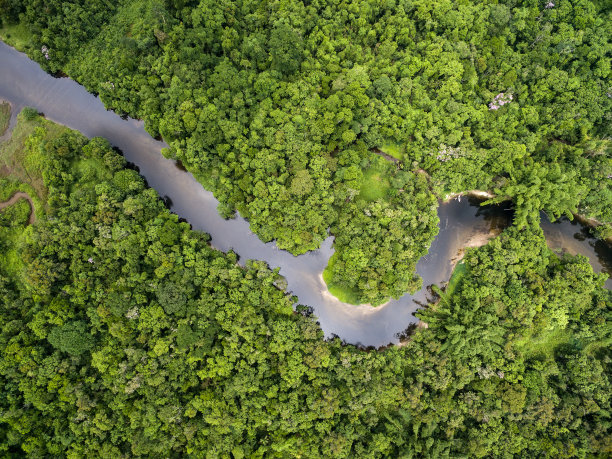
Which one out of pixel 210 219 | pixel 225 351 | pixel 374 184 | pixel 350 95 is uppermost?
pixel 350 95

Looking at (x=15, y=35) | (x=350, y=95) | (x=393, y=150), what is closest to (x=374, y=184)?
(x=393, y=150)

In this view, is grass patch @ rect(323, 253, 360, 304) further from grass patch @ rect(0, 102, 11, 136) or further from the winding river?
grass patch @ rect(0, 102, 11, 136)

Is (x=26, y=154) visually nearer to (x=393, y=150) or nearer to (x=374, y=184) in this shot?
(x=374, y=184)

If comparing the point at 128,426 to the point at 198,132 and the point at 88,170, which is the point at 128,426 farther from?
the point at 198,132

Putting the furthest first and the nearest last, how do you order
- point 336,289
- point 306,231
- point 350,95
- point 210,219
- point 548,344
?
point 210,219 < point 548,344 < point 336,289 < point 306,231 < point 350,95

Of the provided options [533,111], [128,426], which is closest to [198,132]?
[128,426]

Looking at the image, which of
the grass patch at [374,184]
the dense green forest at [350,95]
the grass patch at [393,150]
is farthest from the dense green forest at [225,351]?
the grass patch at [393,150]

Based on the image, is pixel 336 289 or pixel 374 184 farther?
pixel 336 289
